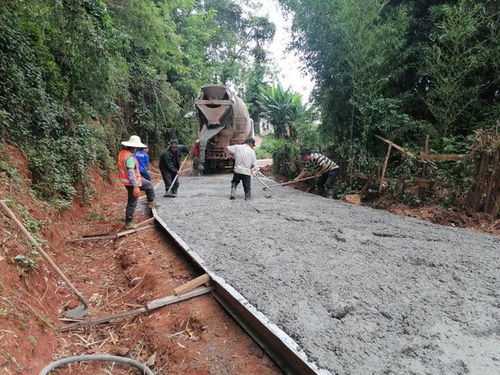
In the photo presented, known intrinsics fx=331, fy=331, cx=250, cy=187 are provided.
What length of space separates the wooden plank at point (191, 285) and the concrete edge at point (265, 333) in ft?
0.20

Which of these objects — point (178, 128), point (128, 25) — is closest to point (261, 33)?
point (178, 128)

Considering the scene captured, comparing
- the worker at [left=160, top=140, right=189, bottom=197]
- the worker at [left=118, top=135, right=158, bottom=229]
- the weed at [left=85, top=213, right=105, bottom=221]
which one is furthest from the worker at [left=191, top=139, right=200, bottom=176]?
the worker at [left=118, top=135, right=158, bottom=229]

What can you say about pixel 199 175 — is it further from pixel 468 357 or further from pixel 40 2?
pixel 468 357

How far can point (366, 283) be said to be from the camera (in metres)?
3.02

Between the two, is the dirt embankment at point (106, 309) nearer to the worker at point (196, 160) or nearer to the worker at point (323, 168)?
the worker at point (323, 168)

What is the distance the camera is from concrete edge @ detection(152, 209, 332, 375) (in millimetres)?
2027

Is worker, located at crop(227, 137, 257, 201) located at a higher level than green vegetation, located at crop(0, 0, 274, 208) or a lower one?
lower

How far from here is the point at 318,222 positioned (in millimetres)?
5148

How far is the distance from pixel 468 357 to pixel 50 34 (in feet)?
26.4

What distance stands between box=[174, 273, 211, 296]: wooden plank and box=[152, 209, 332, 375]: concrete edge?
61mm

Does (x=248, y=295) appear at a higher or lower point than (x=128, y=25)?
lower

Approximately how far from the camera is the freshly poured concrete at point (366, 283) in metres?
2.11

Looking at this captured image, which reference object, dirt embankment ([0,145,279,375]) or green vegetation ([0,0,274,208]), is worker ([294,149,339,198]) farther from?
green vegetation ([0,0,274,208])

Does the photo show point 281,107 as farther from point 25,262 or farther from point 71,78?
point 25,262
